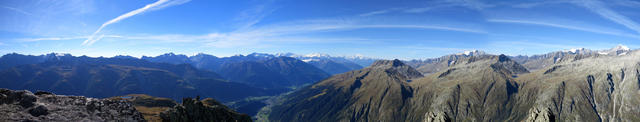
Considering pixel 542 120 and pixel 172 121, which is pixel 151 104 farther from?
pixel 542 120

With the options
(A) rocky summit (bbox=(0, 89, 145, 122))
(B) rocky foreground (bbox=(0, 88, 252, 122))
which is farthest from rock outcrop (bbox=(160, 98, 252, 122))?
(A) rocky summit (bbox=(0, 89, 145, 122))

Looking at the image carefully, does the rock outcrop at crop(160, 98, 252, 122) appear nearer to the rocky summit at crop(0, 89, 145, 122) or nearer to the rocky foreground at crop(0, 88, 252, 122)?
the rocky foreground at crop(0, 88, 252, 122)

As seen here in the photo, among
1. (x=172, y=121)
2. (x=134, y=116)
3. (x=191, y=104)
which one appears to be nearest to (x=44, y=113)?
(x=134, y=116)

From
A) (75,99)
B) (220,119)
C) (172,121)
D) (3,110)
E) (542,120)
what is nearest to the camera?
(3,110)

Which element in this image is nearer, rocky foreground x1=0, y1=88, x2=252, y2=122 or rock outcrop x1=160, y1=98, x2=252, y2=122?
rocky foreground x1=0, y1=88, x2=252, y2=122

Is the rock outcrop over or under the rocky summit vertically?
under

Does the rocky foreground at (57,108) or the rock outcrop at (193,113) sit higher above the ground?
the rocky foreground at (57,108)

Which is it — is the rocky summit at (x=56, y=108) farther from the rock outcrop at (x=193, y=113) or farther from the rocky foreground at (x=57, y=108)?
the rock outcrop at (x=193, y=113)

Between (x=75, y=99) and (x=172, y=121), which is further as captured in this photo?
(x=172, y=121)

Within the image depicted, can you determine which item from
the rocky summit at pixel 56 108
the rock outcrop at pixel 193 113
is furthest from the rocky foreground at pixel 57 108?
the rock outcrop at pixel 193 113
